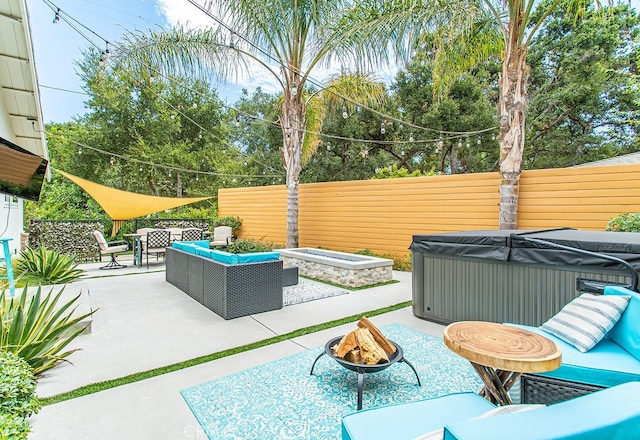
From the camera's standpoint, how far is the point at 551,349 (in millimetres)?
1777

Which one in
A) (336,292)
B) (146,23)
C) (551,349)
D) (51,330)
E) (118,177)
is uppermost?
(146,23)

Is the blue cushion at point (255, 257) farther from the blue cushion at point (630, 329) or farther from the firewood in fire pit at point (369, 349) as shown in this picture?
the blue cushion at point (630, 329)

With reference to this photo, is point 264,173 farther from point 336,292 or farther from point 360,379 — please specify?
point 360,379

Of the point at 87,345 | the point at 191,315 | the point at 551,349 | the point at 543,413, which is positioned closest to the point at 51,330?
the point at 87,345

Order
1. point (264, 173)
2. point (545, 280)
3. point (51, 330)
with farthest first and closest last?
1. point (264, 173)
2. point (545, 280)
3. point (51, 330)

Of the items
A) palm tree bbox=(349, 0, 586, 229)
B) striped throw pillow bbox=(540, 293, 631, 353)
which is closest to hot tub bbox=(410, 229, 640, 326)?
striped throw pillow bbox=(540, 293, 631, 353)

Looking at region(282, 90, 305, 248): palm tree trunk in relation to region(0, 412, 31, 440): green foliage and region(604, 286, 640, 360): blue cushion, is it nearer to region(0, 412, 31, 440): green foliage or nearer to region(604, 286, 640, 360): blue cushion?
region(604, 286, 640, 360): blue cushion

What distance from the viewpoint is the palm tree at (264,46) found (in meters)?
7.58

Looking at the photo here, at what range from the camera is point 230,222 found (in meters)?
12.4

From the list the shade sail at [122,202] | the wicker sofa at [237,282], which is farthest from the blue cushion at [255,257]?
the shade sail at [122,202]

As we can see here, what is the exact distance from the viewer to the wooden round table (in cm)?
165

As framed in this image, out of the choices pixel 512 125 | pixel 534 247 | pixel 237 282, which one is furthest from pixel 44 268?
pixel 512 125

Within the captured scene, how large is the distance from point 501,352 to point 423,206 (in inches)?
252

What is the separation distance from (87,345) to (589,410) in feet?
14.0
